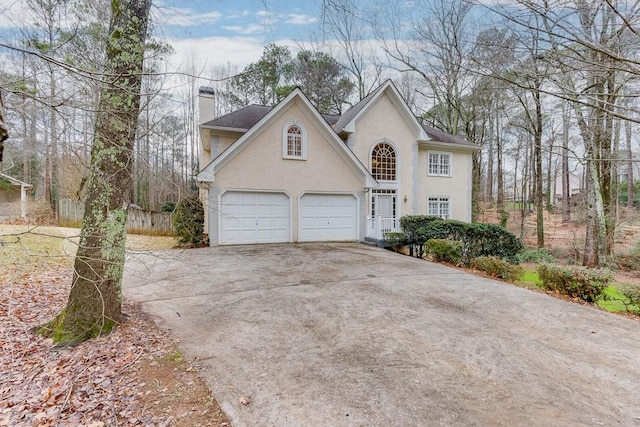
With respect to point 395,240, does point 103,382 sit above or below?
below

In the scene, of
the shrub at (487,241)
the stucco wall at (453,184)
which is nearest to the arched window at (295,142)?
the shrub at (487,241)

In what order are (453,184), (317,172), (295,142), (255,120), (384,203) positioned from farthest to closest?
1. (453,184)
2. (384,203)
3. (255,120)
4. (317,172)
5. (295,142)

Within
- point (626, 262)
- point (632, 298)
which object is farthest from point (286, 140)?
point (626, 262)

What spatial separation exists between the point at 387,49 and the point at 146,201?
22.3 metres

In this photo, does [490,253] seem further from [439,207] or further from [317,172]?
[317,172]

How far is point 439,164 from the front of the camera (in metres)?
17.8

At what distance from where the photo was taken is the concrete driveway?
2.83 m

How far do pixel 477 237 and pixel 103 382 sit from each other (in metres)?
11.4

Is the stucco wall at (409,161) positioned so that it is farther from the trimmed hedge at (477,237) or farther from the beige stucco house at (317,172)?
the trimmed hedge at (477,237)

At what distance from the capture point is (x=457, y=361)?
12.0 feet

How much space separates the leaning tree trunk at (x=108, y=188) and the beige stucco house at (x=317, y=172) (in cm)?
706

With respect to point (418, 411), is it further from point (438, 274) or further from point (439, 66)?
point (439, 66)

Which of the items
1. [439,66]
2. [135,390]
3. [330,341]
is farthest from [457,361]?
[439,66]

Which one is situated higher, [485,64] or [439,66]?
[439,66]
